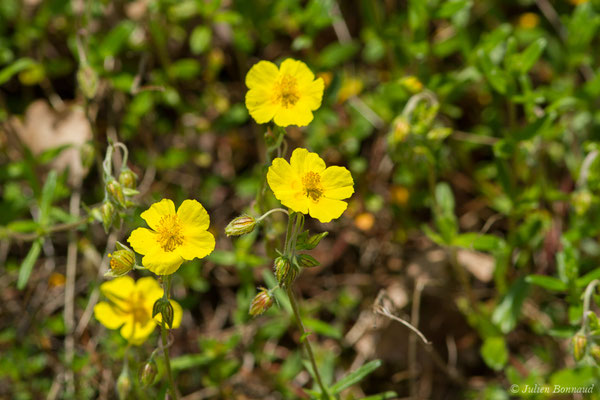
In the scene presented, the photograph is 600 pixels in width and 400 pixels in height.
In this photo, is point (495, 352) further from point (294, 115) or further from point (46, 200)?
point (46, 200)

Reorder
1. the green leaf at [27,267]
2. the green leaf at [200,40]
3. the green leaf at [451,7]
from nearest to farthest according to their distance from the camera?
the green leaf at [27,267] < the green leaf at [451,7] < the green leaf at [200,40]

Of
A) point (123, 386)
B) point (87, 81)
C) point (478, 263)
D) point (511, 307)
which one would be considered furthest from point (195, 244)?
point (478, 263)

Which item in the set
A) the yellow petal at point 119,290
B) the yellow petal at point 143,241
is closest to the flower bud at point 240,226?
the yellow petal at point 143,241

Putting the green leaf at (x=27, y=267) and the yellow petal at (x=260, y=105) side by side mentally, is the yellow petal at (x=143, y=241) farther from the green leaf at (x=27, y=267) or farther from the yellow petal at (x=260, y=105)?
the green leaf at (x=27, y=267)

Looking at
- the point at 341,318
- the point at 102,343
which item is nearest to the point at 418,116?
the point at 341,318

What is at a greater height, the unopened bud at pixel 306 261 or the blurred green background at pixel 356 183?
the unopened bud at pixel 306 261

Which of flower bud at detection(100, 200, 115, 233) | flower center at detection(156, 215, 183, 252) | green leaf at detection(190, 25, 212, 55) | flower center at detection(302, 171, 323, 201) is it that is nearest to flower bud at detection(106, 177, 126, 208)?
flower bud at detection(100, 200, 115, 233)

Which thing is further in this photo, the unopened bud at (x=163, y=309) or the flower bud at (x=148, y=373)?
the flower bud at (x=148, y=373)
